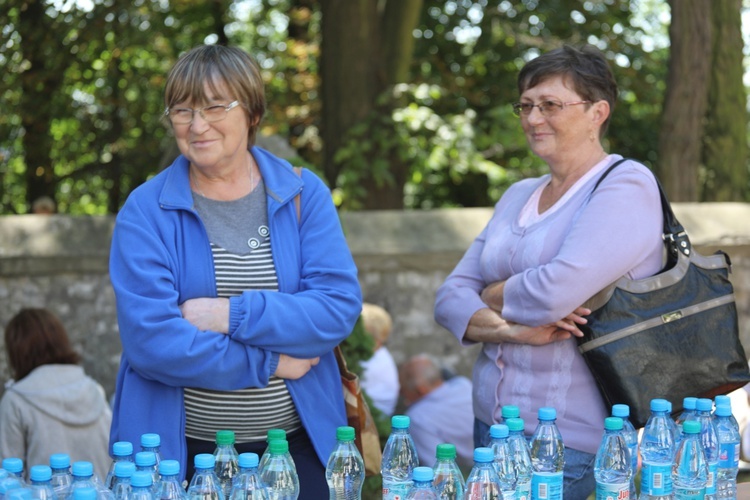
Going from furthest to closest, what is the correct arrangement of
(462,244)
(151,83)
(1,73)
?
(151,83)
(1,73)
(462,244)

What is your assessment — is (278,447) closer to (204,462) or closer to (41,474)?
(204,462)

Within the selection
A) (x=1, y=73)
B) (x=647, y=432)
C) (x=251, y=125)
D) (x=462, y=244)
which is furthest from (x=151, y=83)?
(x=647, y=432)

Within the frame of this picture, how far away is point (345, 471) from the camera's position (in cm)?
270

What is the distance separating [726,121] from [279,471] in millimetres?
7024

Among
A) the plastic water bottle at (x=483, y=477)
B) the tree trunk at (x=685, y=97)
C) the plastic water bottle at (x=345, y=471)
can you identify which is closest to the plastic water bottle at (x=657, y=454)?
the plastic water bottle at (x=483, y=477)

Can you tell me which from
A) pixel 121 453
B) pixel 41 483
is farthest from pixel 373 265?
pixel 41 483

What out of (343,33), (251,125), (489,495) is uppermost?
(343,33)

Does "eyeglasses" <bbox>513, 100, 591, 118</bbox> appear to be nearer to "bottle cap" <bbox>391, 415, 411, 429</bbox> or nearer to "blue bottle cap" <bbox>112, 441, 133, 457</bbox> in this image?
"bottle cap" <bbox>391, 415, 411, 429</bbox>

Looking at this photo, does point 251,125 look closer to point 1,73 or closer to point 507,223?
point 507,223

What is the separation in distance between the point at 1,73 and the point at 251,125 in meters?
5.58

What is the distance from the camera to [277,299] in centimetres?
273

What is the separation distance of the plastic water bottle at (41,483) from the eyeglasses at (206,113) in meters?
1.08

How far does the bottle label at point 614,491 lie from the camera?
250 cm

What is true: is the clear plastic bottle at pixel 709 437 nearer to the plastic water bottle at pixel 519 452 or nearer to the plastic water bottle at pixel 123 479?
the plastic water bottle at pixel 519 452
